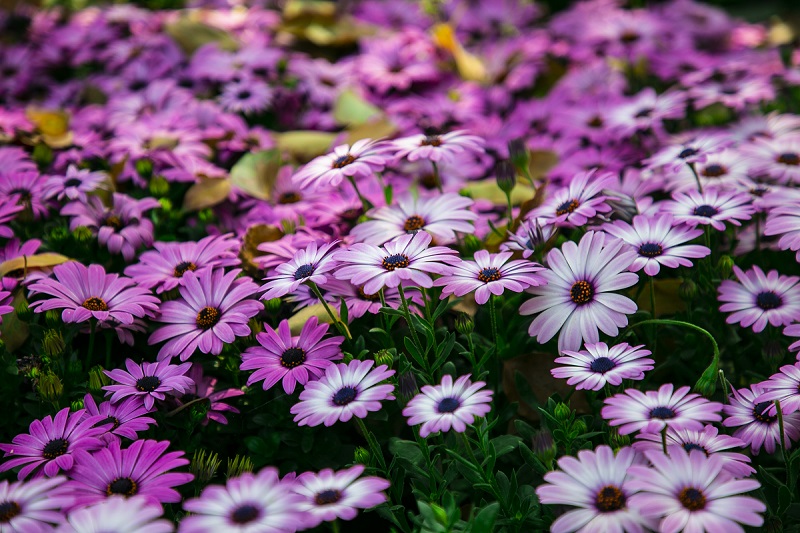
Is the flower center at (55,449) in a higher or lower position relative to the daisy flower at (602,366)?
lower

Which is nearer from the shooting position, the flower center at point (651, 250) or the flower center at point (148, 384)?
the flower center at point (148, 384)

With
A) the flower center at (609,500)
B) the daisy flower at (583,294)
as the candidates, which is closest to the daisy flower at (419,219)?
the daisy flower at (583,294)

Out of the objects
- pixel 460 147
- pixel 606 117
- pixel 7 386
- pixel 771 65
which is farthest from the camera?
pixel 771 65

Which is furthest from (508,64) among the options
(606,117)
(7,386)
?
(7,386)

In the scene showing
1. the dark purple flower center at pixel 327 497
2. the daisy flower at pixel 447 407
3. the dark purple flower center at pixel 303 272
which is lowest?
the dark purple flower center at pixel 327 497

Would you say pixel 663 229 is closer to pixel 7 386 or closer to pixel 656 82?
pixel 7 386

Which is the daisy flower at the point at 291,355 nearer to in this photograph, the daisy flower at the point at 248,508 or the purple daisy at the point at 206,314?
the purple daisy at the point at 206,314

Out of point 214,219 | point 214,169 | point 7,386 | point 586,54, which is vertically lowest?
point 7,386

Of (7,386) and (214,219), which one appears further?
(214,219)
